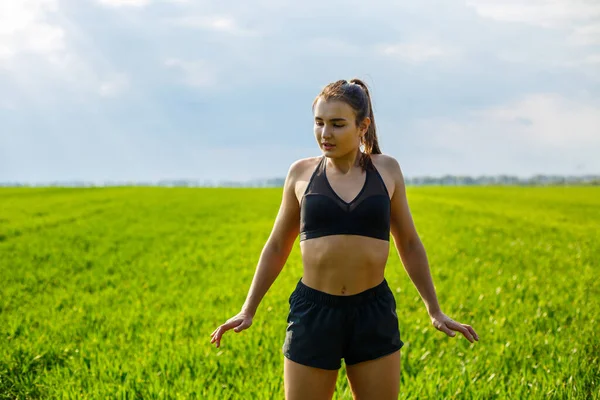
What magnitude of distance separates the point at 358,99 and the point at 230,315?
5.67 meters

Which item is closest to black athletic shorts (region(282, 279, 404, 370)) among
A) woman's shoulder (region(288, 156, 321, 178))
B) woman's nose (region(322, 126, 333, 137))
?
woman's shoulder (region(288, 156, 321, 178))

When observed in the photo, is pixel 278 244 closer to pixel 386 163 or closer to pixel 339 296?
pixel 339 296

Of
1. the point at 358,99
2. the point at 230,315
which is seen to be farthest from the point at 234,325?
the point at 230,315

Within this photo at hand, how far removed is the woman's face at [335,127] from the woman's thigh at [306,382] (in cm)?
→ 112

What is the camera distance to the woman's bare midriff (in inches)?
129

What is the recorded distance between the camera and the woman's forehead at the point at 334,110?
10.6ft

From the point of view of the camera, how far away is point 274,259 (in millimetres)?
3615

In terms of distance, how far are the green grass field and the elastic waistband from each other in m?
Result: 2.13

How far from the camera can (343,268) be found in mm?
3277

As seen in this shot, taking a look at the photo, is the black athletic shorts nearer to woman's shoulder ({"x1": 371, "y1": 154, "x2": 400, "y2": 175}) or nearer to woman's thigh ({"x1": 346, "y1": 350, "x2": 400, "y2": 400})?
woman's thigh ({"x1": 346, "y1": 350, "x2": 400, "y2": 400})

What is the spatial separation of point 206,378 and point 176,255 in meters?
9.13

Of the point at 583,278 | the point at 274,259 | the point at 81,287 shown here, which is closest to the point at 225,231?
the point at 81,287

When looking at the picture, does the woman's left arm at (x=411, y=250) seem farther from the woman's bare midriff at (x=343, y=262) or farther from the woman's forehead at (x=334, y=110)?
the woman's forehead at (x=334, y=110)

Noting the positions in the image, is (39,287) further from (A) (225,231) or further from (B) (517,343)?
(A) (225,231)
